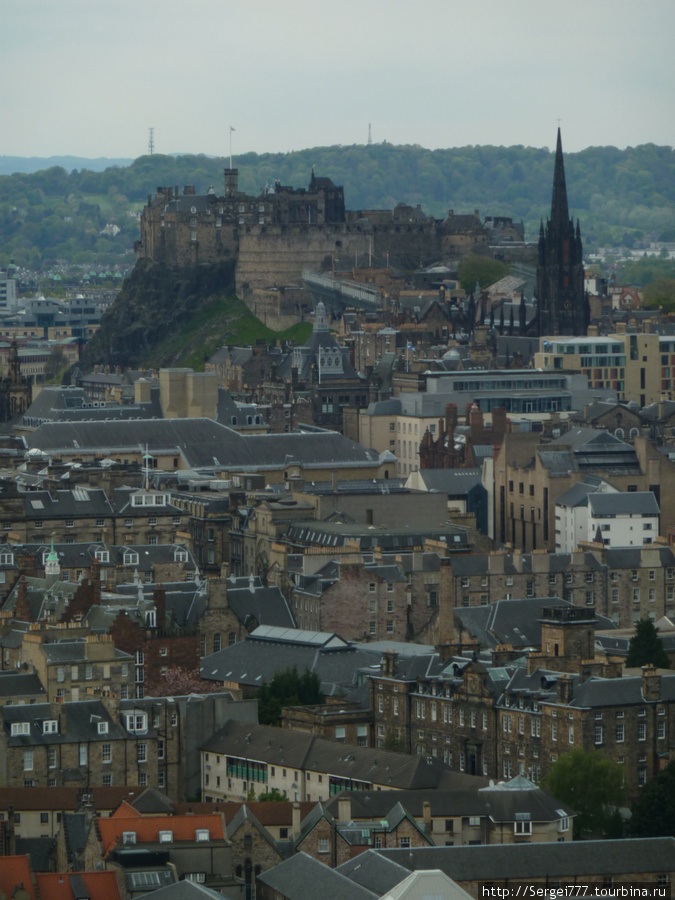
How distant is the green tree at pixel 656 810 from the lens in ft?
330

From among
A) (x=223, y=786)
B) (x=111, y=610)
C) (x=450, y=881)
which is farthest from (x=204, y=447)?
(x=450, y=881)

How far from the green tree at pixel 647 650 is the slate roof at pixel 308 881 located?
1347 inches

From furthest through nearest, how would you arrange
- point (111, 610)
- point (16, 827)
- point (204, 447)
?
point (204, 447)
point (111, 610)
point (16, 827)

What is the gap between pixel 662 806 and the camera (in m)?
102

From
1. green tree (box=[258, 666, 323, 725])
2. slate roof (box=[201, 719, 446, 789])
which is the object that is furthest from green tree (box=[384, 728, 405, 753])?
green tree (box=[258, 666, 323, 725])

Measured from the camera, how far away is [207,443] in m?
186

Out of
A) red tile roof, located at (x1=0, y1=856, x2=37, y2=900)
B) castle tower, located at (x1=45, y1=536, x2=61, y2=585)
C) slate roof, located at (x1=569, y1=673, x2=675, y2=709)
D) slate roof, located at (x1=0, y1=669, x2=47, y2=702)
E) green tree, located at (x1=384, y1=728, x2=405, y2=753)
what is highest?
castle tower, located at (x1=45, y1=536, x2=61, y2=585)

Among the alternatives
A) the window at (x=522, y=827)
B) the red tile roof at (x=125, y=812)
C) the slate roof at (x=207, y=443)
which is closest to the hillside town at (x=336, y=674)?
the window at (x=522, y=827)

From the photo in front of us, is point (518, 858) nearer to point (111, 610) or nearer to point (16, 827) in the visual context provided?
point (16, 827)

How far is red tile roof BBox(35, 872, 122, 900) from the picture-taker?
8800 centimetres

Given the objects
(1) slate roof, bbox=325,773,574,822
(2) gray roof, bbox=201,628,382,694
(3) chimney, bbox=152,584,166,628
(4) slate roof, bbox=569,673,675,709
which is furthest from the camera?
(3) chimney, bbox=152,584,166,628

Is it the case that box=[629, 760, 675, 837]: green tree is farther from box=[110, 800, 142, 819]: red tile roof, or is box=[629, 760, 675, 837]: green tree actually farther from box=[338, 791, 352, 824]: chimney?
box=[110, 800, 142, 819]: red tile roof

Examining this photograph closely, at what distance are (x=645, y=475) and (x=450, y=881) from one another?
87065 mm

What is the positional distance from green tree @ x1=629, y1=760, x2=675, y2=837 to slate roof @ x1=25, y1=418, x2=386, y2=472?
7846 centimetres
